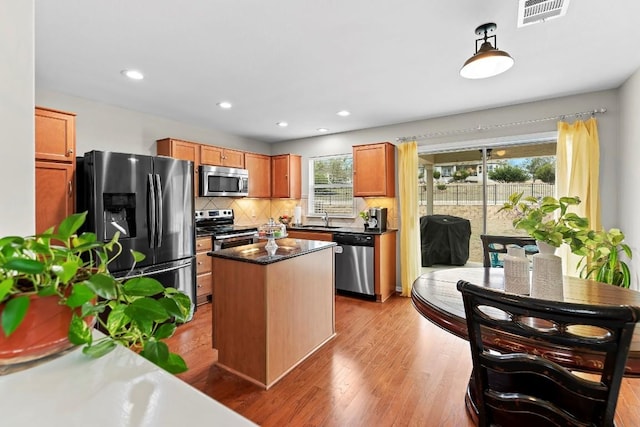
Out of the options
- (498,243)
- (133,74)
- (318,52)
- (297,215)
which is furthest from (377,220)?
(133,74)

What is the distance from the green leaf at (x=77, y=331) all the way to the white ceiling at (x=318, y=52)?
1.83m

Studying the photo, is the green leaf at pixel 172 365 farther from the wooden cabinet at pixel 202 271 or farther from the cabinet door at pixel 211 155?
the cabinet door at pixel 211 155

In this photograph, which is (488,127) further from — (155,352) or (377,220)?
(155,352)

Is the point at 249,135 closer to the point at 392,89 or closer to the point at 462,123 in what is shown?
the point at 392,89

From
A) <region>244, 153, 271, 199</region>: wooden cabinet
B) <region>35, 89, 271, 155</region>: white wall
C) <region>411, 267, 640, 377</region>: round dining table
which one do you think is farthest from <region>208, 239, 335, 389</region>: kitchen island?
<region>244, 153, 271, 199</region>: wooden cabinet

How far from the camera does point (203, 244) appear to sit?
150 inches

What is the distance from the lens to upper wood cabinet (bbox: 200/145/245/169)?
4.22 meters

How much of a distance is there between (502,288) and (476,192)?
2.64m

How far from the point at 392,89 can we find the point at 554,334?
267 cm

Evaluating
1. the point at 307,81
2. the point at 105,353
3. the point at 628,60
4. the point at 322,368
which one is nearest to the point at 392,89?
the point at 307,81

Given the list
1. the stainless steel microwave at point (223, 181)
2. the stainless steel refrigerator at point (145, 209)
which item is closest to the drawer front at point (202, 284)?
the stainless steel refrigerator at point (145, 209)

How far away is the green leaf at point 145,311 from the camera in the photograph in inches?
23.1

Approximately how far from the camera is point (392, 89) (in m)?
3.05

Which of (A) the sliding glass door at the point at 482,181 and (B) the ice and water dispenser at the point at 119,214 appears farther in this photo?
(A) the sliding glass door at the point at 482,181
